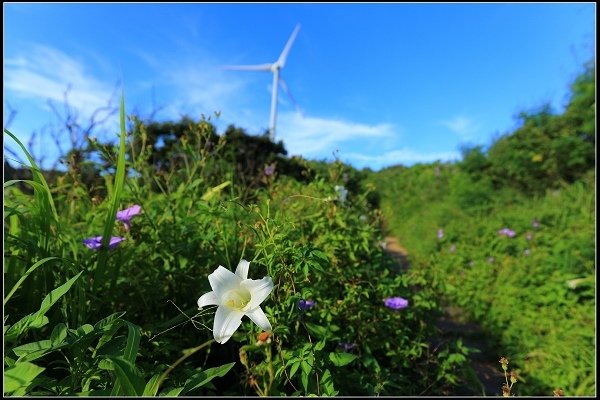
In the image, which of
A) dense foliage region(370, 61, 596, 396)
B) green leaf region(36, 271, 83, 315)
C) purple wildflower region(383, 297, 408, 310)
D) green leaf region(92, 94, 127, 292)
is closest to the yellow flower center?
green leaf region(36, 271, 83, 315)

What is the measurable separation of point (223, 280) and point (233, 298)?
0.15 ft

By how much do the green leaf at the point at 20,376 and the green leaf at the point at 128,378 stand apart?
5.2 inches

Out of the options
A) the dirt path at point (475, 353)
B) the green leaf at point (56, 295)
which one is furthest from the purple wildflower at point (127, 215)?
the dirt path at point (475, 353)

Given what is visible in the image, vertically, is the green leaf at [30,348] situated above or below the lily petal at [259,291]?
below

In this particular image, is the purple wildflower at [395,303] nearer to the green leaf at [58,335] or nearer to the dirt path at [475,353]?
the dirt path at [475,353]

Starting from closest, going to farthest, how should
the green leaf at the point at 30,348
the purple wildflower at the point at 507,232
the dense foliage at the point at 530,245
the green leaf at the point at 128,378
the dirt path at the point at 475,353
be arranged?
the green leaf at the point at 128,378 → the green leaf at the point at 30,348 → the dirt path at the point at 475,353 → the dense foliage at the point at 530,245 → the purple wildflower at the point at 507,232

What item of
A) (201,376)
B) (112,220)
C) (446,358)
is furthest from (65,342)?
(446,358)

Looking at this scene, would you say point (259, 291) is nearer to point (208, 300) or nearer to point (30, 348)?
point (208, 300)

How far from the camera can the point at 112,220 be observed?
128 cm

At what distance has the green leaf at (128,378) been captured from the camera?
0.74 m

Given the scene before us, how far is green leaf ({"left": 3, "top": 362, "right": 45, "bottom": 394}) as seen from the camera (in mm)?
757

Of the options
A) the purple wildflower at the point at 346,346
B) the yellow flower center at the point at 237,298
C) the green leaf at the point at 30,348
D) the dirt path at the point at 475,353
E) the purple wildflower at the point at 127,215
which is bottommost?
the dirt path at the point at 475,353

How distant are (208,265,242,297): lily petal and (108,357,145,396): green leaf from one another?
21 cm

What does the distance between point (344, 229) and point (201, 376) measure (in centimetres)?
111
